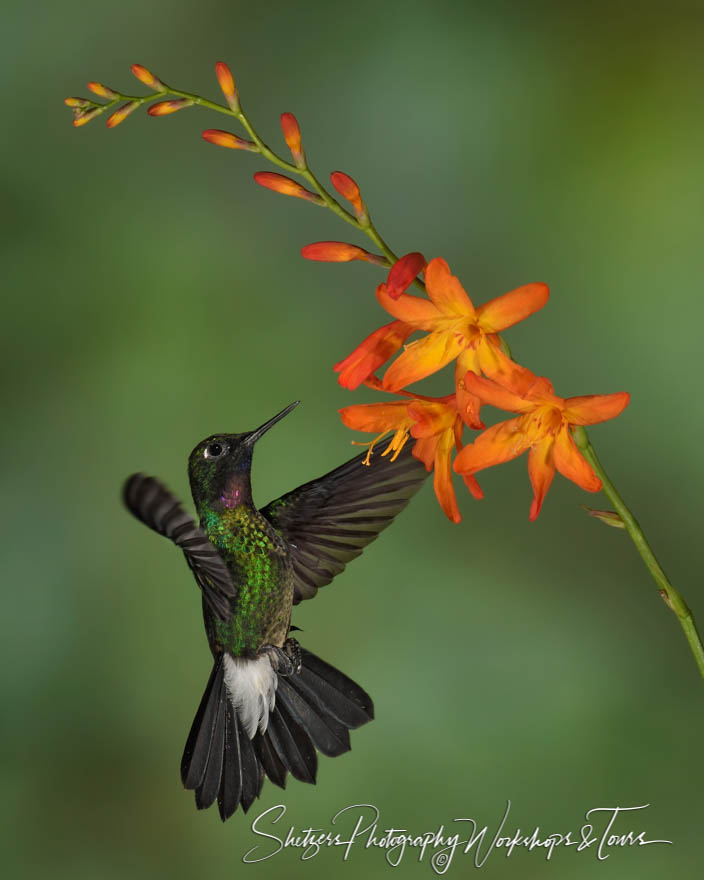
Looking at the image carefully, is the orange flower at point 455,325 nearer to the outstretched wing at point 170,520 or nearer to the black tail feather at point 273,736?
the outstretched wing at point 170,520

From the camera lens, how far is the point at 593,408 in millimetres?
814

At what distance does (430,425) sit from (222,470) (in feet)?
0.78

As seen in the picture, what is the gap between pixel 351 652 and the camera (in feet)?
6.32

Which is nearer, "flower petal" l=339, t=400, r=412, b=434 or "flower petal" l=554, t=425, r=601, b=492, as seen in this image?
"flower petal" l=554, t=425, r=601, b=492

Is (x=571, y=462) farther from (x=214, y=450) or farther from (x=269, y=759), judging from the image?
(x=269, y=759)

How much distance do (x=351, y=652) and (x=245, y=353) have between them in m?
0.65

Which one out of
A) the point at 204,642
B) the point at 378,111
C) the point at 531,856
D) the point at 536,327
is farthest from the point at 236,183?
the point at 531,856

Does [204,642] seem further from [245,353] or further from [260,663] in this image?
[260,663]

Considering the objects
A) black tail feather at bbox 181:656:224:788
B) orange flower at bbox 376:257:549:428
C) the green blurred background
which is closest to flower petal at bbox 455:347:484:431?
orange flower at bbox 376:257:549:428

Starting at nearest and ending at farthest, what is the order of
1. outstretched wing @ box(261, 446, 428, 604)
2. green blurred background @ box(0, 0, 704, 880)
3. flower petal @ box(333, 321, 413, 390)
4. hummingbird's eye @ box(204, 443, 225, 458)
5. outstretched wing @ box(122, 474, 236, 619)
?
outstretched wing @ box(122, 474, 236, 619)
flower petal @ box(333, 321, 413, 390)
hummingbird's eye @ box(204, 443, 225, 458)
outstretched wing @ box(261, 446, 428, 604)
green blurred background @ box(0, 0, 704, 880)

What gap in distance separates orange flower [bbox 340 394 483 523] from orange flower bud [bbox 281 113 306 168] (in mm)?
253

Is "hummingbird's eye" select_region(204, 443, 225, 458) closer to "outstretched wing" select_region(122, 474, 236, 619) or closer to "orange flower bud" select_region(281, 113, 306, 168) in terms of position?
"outstretched wing" select_region(122, 474, 236, 619)

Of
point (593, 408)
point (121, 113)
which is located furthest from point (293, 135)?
point (593, 408)

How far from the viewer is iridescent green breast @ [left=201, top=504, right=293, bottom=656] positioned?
104 centimetres
